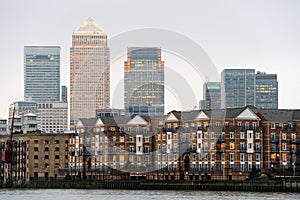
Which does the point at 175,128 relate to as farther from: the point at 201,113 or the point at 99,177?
the point at 99,177

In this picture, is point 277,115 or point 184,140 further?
point 184,140

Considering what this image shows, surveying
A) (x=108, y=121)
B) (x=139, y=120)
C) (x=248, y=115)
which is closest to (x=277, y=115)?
(x=248, y=115)

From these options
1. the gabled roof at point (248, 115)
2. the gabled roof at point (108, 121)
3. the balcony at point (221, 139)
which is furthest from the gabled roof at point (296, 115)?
the gabled roof at point (108, 121)

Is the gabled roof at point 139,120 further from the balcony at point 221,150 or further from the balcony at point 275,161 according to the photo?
the balcony at point 275,161

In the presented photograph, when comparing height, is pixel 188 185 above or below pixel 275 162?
below

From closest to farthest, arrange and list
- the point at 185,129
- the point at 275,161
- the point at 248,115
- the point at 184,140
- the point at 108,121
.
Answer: the point at 275,161, the point at 248,115, the point at 184,140, the point at 185,129, the point at 108,121

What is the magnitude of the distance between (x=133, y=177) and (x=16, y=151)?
32.5 m

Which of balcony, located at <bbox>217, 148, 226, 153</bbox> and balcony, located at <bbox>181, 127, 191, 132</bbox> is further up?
balcony, located at <bbox>181, 127, 191, 132</bbox>

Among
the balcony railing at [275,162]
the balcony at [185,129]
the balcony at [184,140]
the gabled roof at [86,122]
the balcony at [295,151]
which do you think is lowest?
the balcony railing at [275,162]

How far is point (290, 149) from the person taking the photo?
15638 centimetres

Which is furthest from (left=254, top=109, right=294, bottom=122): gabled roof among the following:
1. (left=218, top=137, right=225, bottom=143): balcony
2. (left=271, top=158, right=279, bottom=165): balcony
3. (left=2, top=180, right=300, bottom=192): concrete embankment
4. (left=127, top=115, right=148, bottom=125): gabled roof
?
(left=2, top=180, right=300, bottom=192): concrete embankment

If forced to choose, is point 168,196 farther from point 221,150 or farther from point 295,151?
point 295,151

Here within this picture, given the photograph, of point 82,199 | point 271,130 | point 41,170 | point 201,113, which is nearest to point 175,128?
point 201,113

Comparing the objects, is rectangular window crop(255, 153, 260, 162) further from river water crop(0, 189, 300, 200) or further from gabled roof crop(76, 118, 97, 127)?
gabled roof crop(76, 118, 97, 127)
